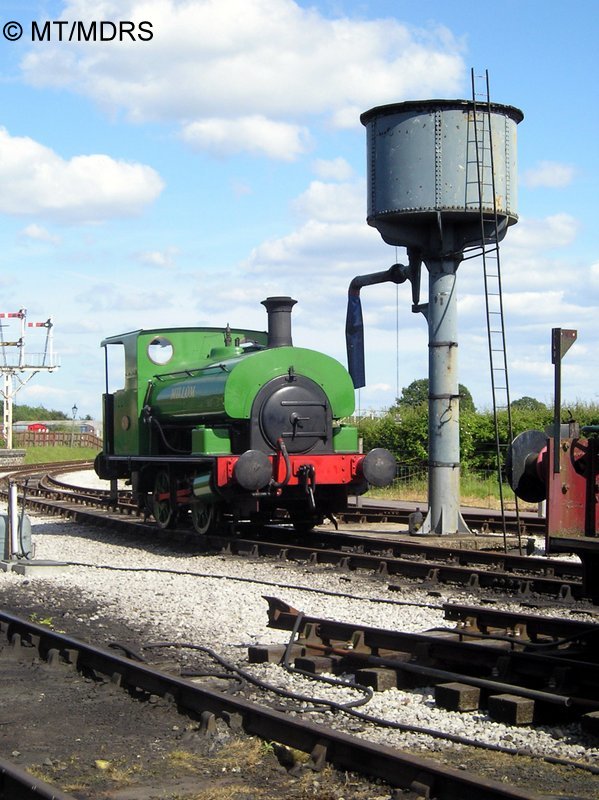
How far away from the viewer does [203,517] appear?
15336 millimetres

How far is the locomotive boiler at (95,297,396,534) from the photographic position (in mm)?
14086

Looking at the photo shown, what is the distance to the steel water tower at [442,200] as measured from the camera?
1511 centimetres

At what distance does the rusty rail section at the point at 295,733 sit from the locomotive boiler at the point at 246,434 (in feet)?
21.6

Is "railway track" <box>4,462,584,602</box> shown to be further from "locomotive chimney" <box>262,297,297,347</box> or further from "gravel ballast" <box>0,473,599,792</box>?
"locomotive chimney" <box>262,297,297,347</box>

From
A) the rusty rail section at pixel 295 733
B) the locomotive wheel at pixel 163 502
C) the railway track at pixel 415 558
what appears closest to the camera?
the rusty rail section at pixel 295 733

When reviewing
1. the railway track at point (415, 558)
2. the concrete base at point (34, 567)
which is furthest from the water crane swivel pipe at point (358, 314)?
the concrete base at point (34, 567)

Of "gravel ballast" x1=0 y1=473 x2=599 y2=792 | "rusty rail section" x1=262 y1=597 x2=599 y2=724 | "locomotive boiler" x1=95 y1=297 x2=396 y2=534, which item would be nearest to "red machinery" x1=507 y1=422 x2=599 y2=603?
"rusty rail section" x1=262 y1=597 x2=599 y2=724

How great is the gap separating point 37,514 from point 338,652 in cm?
1512

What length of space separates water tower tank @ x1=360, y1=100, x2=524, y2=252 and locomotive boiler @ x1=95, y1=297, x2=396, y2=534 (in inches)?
89.6

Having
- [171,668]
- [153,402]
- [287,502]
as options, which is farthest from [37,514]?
[171,668]

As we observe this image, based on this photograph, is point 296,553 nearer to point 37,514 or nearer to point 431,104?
point 431,104

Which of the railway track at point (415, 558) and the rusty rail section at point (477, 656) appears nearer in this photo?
the rusty rail section at point (477, 656)

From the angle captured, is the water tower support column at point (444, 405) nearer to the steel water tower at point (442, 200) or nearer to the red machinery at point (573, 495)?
the steel water tower at point (442, 200)

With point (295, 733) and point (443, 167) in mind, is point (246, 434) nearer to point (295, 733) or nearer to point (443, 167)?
point (443, 167)
